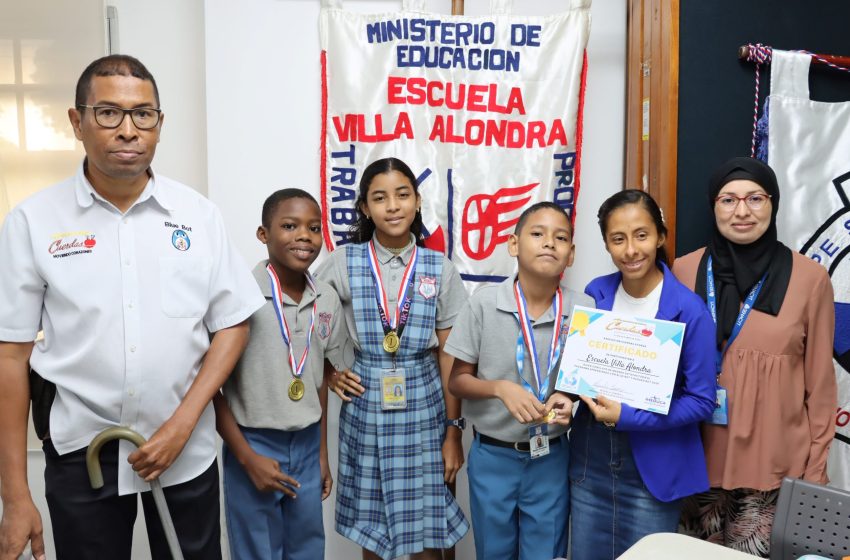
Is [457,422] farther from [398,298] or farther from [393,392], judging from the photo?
[398,298]

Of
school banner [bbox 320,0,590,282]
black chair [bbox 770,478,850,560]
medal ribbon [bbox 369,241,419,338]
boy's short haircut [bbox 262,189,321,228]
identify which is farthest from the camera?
school banner [bbox 320,0,590,282]

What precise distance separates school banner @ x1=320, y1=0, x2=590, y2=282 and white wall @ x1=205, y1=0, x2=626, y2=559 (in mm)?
125

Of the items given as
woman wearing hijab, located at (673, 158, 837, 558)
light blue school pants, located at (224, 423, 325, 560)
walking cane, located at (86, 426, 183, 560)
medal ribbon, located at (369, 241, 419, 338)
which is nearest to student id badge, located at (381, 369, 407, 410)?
medal ribbon, located at (369, 241, 419, 338)

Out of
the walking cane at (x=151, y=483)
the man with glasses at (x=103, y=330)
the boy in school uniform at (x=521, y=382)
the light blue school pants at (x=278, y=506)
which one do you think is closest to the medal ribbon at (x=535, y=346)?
the boy in school uniform at (x=521, y=382)

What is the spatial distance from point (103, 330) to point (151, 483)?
389mm

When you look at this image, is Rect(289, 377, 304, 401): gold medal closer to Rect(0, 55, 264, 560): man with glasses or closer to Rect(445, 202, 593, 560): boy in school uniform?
Rect(0, 55, 264, 560): man with glasses

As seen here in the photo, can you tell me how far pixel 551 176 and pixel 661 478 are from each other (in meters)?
1.35

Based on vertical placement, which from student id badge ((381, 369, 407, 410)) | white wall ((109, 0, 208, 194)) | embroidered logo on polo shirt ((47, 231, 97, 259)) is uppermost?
white wall ((109, 0, 208, 194))

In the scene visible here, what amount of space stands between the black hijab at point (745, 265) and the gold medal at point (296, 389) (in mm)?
1299

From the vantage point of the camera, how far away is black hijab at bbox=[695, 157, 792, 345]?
199 centimetres

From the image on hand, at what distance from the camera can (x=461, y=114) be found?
108 inches

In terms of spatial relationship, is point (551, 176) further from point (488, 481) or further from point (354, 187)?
point (488, 481)

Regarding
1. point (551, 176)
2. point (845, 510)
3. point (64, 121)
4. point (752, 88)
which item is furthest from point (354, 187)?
point (845, 510)

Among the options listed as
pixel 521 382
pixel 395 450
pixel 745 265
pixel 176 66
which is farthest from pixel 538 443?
pixel 176 66
